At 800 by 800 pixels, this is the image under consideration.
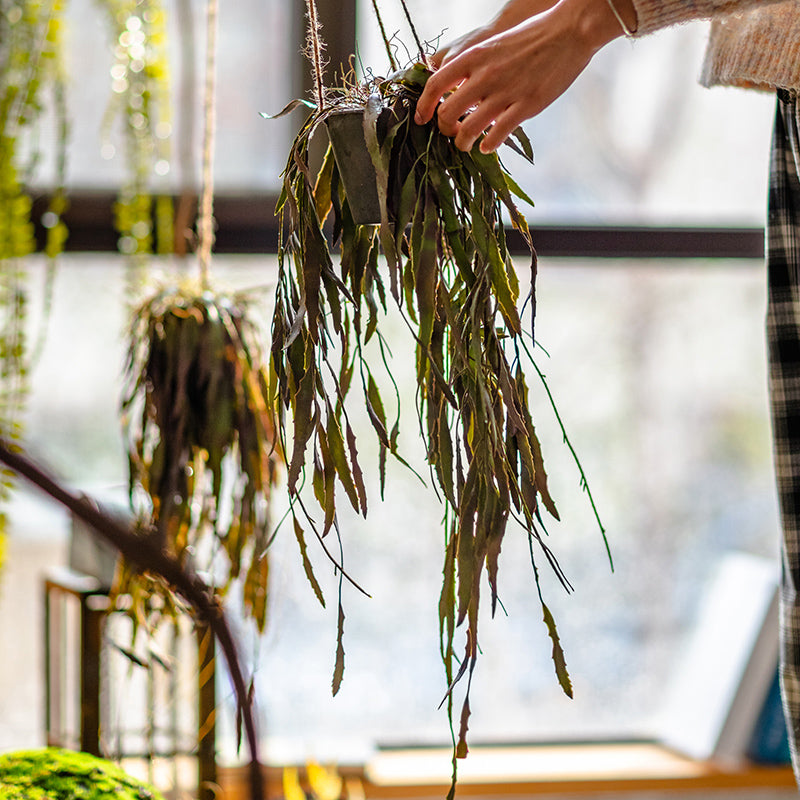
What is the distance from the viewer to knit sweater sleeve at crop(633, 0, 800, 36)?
0.74 meters

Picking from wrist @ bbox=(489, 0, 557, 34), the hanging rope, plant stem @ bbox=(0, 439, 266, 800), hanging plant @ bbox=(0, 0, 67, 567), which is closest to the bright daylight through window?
hanging plant @ bbox=(0, 0, 67, 567)

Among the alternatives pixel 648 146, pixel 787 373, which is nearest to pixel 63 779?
pixel 787 373

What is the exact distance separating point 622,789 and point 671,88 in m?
1.37

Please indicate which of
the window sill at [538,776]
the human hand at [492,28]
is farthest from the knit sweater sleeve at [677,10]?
the window sill at [538,776]

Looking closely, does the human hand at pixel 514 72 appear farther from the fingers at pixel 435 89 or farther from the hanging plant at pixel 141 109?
the hanging plant at pixel 141 109

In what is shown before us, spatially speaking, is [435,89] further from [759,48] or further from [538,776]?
[538,776]

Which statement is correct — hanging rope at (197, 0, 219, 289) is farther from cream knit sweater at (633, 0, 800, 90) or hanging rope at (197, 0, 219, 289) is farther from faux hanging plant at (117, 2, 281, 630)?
cream knit sweater at (633, 0, 800, 90)

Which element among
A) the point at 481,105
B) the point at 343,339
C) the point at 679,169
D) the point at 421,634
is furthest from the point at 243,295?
the point at 679,169

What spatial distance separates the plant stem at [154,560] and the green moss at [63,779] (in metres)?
0.46

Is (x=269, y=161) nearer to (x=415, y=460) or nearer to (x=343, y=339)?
(x=415, y=460)

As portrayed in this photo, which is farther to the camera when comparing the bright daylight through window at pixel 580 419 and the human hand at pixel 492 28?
the bright daylight through window at pixel 580 419

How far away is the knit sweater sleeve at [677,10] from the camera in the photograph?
74cm

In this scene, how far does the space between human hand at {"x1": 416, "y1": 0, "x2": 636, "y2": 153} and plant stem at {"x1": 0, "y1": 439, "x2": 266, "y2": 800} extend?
0.49m

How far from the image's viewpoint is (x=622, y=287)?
198cm
